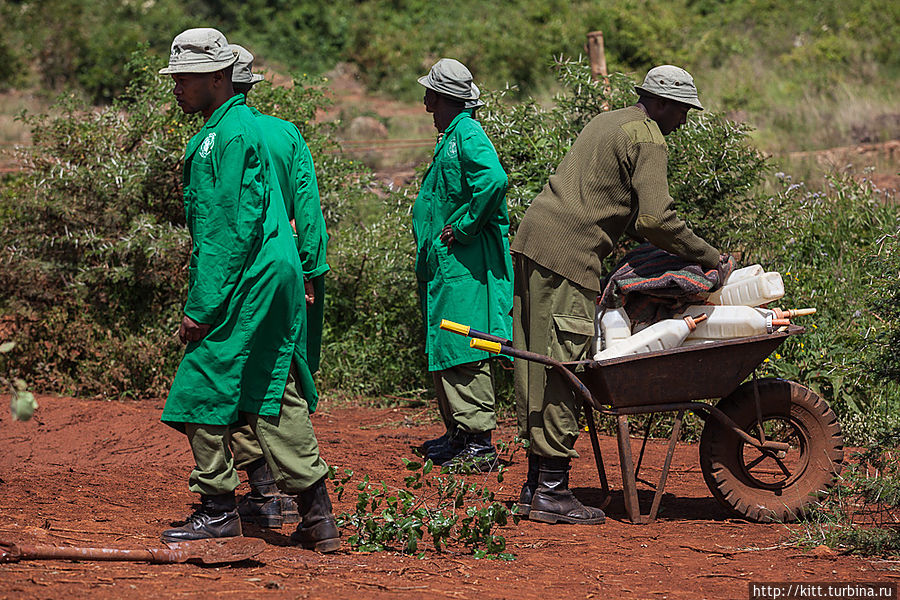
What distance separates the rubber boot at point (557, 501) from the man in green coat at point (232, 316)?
1.08 metres

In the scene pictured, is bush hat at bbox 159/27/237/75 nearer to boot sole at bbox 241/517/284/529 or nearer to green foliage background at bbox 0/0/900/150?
boot sole at bbox 241/517/284/529

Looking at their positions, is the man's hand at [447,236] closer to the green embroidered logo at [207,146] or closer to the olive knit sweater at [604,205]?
the olive knit sweater at [604,205]

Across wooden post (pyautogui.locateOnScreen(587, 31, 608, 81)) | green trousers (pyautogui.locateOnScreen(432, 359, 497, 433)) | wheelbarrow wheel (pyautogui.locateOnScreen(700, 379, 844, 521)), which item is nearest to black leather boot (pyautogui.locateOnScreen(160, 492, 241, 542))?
green trousers (pyautogui.locateOnScreen(432, 359, 497, 433))

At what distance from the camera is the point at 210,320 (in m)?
3.68

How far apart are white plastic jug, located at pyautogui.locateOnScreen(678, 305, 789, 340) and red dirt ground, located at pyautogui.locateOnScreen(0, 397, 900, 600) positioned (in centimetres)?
86

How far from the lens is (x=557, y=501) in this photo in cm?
465

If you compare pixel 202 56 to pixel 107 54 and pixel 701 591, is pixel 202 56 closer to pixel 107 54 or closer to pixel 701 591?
pixel 701 591

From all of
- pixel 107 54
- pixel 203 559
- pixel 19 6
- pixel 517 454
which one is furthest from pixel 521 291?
pixel 19 6

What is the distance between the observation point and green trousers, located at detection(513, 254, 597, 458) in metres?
4.57

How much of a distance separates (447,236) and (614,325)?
1198 mm

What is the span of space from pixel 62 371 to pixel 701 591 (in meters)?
5.28

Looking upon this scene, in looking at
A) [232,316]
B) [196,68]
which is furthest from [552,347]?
[196,68]

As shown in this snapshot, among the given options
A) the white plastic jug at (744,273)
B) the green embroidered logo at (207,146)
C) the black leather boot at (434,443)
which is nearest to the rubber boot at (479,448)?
the black leather boot at (434,443)

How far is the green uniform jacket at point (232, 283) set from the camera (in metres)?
3.68
